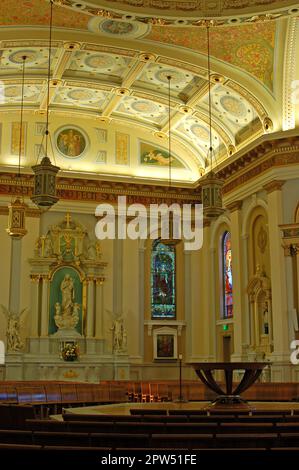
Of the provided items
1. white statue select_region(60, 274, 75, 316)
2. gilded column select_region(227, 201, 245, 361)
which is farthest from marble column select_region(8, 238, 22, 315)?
gilded column select_region(227, 201, 245, 361)

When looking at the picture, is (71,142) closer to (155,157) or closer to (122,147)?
(122,147)

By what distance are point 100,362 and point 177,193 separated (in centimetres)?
678

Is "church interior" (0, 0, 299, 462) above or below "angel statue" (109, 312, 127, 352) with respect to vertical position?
above

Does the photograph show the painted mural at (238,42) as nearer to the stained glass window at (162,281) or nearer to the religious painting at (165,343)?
the stained glass window at (162,281)

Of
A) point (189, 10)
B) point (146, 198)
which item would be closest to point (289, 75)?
point (189, 10)

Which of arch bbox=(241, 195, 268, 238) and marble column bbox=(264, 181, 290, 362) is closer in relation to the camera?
marble column bbox=(264, 181, 290, 362)

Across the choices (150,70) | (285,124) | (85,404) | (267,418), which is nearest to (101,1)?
(150,70)

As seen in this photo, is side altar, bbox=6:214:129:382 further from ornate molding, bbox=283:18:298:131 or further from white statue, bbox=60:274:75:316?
ornate molding, bbox=283:18:298:131

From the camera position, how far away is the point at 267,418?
272 inches

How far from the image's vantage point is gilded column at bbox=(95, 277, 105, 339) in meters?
21.6

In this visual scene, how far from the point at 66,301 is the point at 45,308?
78 centimetres

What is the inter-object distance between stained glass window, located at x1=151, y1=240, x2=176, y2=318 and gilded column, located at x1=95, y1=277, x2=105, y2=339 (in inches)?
77.0

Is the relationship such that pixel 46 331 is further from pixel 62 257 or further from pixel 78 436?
pixel 78 436

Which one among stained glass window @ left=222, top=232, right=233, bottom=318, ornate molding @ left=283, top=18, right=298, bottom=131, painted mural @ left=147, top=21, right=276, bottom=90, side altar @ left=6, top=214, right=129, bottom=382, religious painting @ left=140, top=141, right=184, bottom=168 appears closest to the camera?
painted mural @ left=147, top=21, right=276, bottom=90
